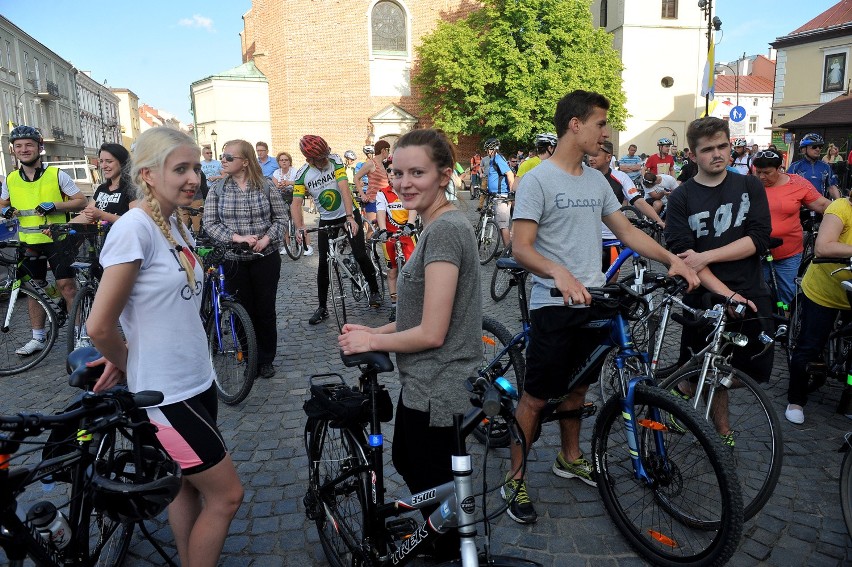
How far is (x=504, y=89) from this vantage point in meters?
34.8

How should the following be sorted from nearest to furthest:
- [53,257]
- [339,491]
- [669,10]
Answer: [339,491] → [53,257] → [669,10]

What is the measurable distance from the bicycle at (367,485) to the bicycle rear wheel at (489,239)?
27.2 feet

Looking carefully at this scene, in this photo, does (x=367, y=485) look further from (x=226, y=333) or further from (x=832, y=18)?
(x=832, y=18)

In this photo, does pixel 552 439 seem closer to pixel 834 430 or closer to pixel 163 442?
pixel 834 430

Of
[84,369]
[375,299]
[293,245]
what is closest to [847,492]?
[84,369]

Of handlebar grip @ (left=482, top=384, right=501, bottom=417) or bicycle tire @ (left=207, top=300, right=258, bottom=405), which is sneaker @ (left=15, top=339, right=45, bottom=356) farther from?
handlebar grip @ (left=482, top=384, right=501, bottom=417)

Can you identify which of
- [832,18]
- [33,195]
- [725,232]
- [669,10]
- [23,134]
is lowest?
[725,232]

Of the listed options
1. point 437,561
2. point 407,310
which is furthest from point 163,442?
point 437,561

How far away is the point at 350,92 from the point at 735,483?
35.8 metres

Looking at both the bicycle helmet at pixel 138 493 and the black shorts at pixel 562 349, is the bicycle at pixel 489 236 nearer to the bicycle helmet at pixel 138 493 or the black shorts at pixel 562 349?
the black shorts at pixel 562 349

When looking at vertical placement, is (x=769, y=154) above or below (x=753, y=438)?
above

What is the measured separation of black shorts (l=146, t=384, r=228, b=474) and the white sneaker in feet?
13.1

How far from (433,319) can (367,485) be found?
30.6 inches

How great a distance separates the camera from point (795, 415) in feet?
14.3
